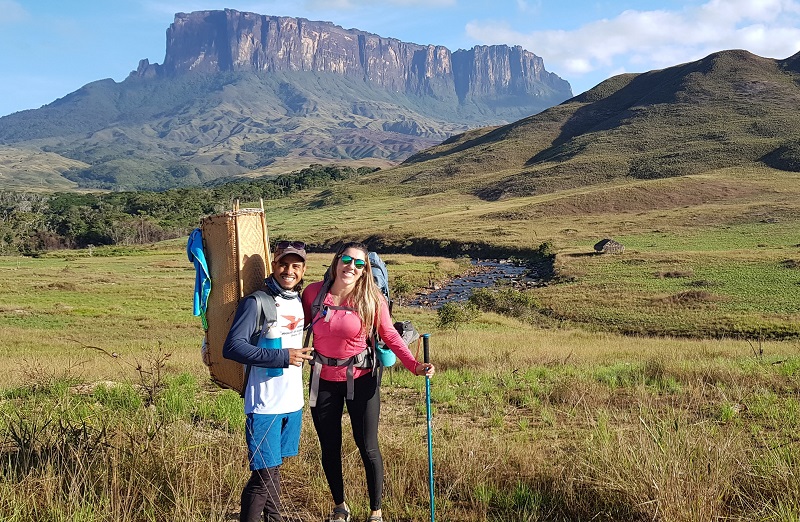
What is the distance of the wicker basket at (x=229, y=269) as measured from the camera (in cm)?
437

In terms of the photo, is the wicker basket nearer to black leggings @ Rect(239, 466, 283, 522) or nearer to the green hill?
black leggings @ Rect(239, 466, 283, 522)

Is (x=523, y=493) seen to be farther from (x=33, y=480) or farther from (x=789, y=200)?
(x=789, y=200)

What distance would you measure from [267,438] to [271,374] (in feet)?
1.44

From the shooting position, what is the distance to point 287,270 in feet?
14.1

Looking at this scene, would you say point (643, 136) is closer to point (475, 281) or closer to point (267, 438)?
point (475, 281)

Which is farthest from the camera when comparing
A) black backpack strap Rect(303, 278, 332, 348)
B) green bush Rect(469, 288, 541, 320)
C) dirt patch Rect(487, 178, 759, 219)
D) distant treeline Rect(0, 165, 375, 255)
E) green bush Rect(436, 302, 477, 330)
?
distant treeline Rect(0, 165, 375, 255)

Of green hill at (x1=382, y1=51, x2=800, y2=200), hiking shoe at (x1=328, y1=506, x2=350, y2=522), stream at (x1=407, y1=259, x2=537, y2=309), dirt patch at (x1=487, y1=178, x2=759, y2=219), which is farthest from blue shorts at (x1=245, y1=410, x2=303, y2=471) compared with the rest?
green hill at (x1=382, y1=51, x2=800, y2=200)

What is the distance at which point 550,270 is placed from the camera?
47.1 metres

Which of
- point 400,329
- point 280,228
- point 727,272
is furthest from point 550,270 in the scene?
point 280,228

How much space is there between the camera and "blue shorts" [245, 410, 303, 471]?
4098 mm

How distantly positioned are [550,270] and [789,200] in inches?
1804

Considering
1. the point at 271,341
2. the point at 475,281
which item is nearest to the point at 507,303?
the point at 475,281

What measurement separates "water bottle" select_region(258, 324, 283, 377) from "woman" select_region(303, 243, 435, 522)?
352 mm

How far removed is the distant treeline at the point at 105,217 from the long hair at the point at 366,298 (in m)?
69.3
